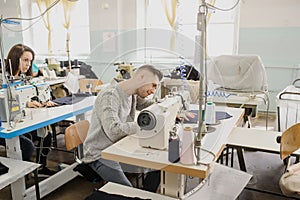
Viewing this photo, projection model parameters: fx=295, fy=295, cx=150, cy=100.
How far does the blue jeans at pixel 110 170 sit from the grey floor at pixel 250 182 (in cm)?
32

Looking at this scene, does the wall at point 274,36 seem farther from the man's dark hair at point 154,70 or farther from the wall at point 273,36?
the man's dark hair at point 154,70

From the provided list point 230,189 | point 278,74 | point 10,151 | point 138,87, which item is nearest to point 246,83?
point 278,74

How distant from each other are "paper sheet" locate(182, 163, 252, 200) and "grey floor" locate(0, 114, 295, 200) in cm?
35

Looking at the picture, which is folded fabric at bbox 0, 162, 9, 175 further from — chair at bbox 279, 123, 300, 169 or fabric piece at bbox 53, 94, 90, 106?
chair at bbox 279, 123, 300, 169

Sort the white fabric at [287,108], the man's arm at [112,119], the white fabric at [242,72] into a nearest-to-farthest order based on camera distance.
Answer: the man's arm at [112,119]
the white fabric at [287,108]
the white fabric at [242,72]

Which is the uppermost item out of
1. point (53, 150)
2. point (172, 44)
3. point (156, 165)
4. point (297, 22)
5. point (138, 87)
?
point (297, 22)

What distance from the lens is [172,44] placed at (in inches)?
51.3

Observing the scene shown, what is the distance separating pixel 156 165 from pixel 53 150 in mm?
2217

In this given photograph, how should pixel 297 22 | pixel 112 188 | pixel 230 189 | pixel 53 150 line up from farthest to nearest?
pixel 297 22 → pixel 53 150 → pixel 230 189 → pixel 112 188

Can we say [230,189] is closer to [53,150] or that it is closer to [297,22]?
[53,150]

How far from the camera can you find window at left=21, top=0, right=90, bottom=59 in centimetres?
615

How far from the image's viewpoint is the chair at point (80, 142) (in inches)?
71.2

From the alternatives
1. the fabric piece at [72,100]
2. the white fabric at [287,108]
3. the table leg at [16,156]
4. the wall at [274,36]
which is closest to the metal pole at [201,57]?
the fabric piece at [72,100]

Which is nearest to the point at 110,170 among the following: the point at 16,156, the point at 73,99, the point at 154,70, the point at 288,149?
the point at 154,70
